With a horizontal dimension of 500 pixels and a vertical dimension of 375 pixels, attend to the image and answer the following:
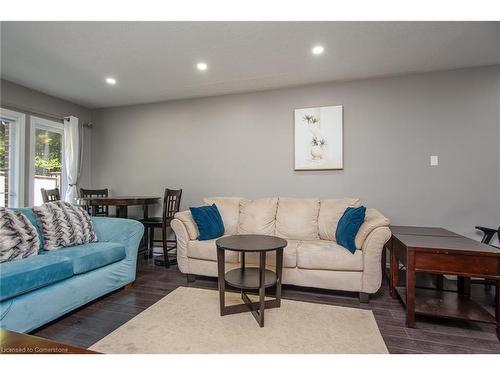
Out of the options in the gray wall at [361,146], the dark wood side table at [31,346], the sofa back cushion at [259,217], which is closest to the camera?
the dark wood side table at [31,346]

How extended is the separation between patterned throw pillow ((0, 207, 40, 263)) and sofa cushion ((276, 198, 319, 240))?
2350 mm

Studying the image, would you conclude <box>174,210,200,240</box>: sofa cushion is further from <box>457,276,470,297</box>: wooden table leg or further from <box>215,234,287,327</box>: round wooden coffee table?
<box>457,276,470,297</box>: wooden table leg

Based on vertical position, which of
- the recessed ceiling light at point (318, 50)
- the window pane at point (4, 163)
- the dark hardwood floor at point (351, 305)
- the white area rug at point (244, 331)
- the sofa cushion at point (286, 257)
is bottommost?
the dark hardwood floor at point (351, 305)

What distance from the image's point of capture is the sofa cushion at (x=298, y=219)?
9.82 ft

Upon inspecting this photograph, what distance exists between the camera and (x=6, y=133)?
349 cm

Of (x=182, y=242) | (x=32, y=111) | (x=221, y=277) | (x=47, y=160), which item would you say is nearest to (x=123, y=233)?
(x=182, y=242)

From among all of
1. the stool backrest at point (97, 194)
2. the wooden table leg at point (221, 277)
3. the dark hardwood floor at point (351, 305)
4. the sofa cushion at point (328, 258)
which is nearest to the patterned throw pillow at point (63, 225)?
the dark hardwood floor at point (351, 305)

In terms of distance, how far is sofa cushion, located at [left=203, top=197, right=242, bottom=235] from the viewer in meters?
3.23

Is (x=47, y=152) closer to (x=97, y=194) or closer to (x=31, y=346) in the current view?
(x=97, y=194)

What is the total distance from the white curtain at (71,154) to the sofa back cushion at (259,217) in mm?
2977

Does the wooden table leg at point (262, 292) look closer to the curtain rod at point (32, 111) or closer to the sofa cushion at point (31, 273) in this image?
the sofa cushion at point (31, 273)
